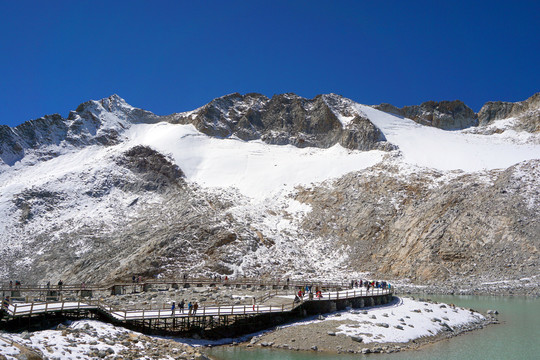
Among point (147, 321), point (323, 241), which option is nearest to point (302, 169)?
point (323, 241)

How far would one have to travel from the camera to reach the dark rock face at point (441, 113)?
139875 mm

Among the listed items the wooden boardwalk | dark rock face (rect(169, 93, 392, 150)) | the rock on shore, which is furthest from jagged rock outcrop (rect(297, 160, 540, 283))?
the rock on shore

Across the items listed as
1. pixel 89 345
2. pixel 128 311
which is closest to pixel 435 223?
pixel 128 311

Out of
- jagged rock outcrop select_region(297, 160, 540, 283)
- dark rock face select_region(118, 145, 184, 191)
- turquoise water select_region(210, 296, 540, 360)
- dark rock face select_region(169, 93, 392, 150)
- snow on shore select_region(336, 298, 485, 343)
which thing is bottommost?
turquoise water select_region(210, 296, 540, 360)

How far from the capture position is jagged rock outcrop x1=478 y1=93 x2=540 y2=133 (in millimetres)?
109812

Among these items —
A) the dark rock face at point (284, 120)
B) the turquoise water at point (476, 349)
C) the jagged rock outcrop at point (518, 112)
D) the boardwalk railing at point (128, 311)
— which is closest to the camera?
the turquoise water at point (476, 349)

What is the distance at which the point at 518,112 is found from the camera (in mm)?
125500

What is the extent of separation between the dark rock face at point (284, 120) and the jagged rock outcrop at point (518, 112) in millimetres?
37886

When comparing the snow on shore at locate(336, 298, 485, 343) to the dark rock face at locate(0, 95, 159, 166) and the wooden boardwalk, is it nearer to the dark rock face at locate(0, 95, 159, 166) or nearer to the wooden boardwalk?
the wooden boardwalk

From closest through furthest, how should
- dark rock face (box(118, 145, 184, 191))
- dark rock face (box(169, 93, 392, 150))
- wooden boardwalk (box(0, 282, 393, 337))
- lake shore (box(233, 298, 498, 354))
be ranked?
wooden boardwalk (box(0, 282, 393, 337)) < lake shore (box(233, 298, 498, 354)) < dark rock face (box(118, 145, 184, 191)) < dark rock face (box(169, 93, 392, 150))

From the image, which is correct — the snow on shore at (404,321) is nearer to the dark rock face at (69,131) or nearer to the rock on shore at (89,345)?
the rock on shore at (89,345)

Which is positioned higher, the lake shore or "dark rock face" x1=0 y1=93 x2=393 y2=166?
"dark rock face" x1=0 y1=93 x2=393 y2=166

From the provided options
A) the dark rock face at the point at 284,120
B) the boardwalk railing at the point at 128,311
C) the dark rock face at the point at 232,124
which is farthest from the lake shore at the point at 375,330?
the dark rock face at the point at 284,120

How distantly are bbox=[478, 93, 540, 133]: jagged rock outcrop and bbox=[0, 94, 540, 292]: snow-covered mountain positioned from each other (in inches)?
24.6
